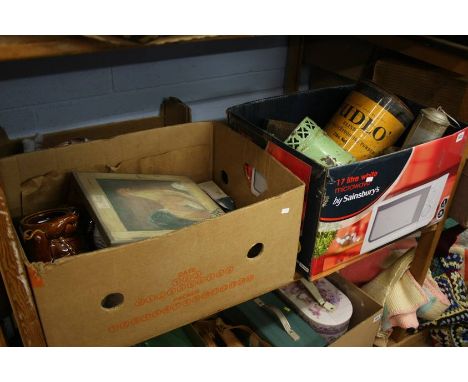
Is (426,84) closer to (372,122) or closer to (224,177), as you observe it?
(372,122)

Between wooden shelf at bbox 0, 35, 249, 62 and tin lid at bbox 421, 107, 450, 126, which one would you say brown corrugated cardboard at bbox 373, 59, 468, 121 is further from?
wooden shelf at bbox 0, 35, 249, 62

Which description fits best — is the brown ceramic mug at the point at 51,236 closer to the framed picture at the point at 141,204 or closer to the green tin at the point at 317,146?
the framed picture at the point at 141,204

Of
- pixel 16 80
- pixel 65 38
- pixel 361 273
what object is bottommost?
pixel 361 273

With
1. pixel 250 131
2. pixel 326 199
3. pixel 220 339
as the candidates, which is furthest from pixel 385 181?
pixel 220 339

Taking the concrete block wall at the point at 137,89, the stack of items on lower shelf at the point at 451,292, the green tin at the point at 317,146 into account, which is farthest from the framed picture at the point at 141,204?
the stack of items on lower shelf at the point at 451,292

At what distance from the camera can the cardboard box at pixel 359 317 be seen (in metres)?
1.20

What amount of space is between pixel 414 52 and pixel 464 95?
17 centimetres

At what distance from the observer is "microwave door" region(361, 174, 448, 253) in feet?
3.31

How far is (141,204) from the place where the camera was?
0.92 m

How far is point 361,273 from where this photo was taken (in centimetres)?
146

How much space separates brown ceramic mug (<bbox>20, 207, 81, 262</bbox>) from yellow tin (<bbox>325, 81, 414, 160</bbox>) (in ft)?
2.03

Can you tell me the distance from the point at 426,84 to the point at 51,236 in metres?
1.02

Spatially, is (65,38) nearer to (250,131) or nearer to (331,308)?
(250,131)

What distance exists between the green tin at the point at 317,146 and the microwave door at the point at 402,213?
13 cm
